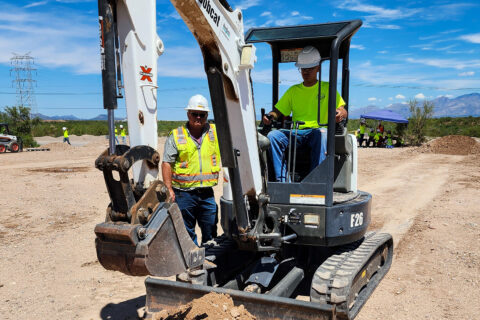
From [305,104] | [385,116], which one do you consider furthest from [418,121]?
[305,104]

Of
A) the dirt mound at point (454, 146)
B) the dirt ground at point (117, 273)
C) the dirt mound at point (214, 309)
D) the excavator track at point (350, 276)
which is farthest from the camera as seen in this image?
the dirt mound at point (454, 146)

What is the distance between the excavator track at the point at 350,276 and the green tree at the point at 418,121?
25905 millimetres

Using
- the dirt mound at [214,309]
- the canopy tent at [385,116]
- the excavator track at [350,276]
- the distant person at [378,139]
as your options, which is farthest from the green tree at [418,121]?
the dirt mound at [214,309]

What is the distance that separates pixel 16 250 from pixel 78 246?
0.93 meters

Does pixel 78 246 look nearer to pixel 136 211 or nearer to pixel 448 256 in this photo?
pixel 136 211

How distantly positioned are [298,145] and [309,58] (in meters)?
0.96

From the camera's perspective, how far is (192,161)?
4992 millimetres

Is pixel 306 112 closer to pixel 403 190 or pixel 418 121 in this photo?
pixel 403 190

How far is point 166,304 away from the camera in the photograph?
3.94 metres

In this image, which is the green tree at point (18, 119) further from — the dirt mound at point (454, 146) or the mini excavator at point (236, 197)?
the mini excavator at point (236, 197)

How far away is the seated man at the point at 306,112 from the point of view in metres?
4.40

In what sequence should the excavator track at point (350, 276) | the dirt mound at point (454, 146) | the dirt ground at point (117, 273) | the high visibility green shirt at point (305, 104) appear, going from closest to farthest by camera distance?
1. the excavator track at point (350, 276)
2. the high visibility green shirt at point (305, 104)
3. the dirt ground at point (117, 273)
4. the dirt mound at point (454, 146)

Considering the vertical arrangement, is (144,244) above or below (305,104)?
below

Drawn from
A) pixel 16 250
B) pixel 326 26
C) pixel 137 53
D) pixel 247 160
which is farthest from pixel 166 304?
pixel 16 250
